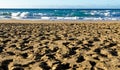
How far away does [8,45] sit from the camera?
23.9 feet

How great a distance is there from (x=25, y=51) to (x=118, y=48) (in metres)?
2.24

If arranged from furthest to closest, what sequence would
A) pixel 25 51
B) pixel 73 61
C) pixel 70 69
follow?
1. pixel 25 51
2. pixel 73 61
3. pixel 70 69

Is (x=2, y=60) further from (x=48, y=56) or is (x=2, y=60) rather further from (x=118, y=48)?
(x=118, y=48)

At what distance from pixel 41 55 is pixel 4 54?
0.83 metres

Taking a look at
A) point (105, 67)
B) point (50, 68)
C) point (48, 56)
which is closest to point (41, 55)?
point (48, 56)

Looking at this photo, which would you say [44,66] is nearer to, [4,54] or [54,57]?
[54,57]

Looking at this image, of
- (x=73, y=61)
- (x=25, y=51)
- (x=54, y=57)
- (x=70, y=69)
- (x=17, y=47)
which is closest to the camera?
(x=70, y=69)

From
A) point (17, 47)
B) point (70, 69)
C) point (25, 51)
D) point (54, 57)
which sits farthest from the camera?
point (17, 47)

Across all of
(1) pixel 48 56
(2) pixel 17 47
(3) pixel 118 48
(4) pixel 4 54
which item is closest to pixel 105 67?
(1) pixel 48 56

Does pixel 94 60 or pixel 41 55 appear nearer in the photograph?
pixel 94 60

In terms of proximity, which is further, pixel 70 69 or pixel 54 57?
pixel 54 57

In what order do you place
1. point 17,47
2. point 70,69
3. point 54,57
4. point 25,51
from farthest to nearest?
point 17,47 → point 25,51 → point 54,57 → point 70,69

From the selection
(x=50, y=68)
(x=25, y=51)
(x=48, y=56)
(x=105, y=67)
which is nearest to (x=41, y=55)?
(x=48, y=56)

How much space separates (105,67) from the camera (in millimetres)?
4797
